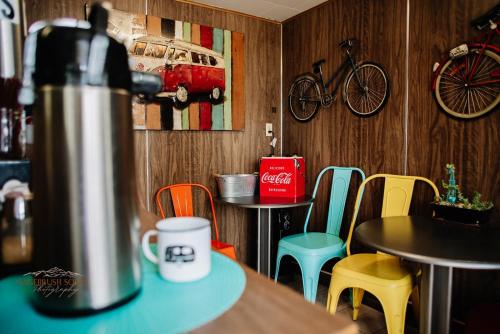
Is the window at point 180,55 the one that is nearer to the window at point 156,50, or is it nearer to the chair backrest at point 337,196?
the window at point 156,50

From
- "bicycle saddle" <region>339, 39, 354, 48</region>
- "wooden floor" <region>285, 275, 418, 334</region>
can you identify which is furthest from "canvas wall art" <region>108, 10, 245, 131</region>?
"wooden floor" <region>285, 275, 418, 334</region>

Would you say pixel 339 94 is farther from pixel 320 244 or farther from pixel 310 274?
pixel 310 274

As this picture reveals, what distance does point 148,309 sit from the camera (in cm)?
55

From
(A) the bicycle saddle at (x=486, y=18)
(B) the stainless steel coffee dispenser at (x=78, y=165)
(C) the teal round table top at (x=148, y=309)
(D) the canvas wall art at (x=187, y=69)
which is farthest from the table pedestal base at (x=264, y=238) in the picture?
(B) the stainless steel coffee dispenser at (x=78, y=165)

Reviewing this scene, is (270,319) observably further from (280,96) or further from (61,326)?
(280,96)

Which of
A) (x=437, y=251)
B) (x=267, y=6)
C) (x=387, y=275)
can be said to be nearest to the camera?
(x=437, y=251)

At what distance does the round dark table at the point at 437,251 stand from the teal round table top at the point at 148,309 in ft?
3.39

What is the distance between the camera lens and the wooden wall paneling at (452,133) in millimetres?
2164

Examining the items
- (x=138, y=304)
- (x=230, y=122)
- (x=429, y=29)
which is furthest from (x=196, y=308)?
(x=230, y=122)

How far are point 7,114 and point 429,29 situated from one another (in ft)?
8.84

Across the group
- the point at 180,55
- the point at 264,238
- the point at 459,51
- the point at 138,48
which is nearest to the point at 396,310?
the point at 264,238

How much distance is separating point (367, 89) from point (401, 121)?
42 cm

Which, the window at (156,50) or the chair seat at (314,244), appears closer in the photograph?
the chair seat at (314,244)

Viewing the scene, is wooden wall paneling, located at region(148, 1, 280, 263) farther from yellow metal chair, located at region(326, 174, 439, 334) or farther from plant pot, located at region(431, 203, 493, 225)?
plant pot, located at region(431, 203, 493, 225)
